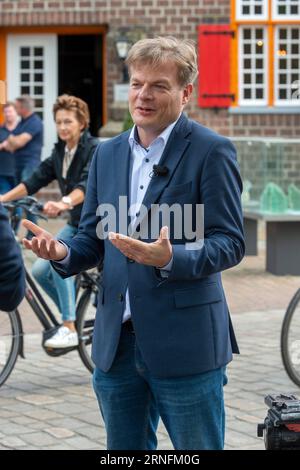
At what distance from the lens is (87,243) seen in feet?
12.2

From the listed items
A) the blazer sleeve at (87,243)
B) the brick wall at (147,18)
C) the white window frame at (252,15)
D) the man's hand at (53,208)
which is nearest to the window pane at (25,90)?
the brick wall at (147,18)

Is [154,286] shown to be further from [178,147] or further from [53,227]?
[53,227]

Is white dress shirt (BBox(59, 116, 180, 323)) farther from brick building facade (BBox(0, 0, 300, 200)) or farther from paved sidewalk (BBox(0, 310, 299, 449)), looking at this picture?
brick building facade (BBox(0, 0, 300, 200))

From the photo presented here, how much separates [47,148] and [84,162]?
11.9 meters

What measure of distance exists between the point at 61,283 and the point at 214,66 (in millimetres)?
12136

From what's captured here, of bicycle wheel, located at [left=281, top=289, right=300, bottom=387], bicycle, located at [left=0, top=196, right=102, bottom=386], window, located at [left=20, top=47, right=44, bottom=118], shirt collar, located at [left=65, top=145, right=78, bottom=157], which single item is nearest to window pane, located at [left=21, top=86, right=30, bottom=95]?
window, located at [left=20, top=47, right=44, bottom=118]

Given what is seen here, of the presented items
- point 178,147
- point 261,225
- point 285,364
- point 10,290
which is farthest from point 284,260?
point 10,290

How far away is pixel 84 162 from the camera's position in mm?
7000

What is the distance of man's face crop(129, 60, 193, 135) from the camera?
Answer: 11.5ft

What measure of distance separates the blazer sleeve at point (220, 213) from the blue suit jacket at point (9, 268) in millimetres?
782

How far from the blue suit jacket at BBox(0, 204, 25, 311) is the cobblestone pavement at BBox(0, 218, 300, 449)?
2966 millimetres

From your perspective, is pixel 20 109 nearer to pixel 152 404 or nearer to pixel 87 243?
pixel 87 243

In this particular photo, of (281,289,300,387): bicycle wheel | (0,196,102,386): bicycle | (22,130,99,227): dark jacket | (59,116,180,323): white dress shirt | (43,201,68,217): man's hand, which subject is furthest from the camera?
(22,130,99,227): dark jacket

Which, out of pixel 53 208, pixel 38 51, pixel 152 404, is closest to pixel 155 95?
pixel 152 404
